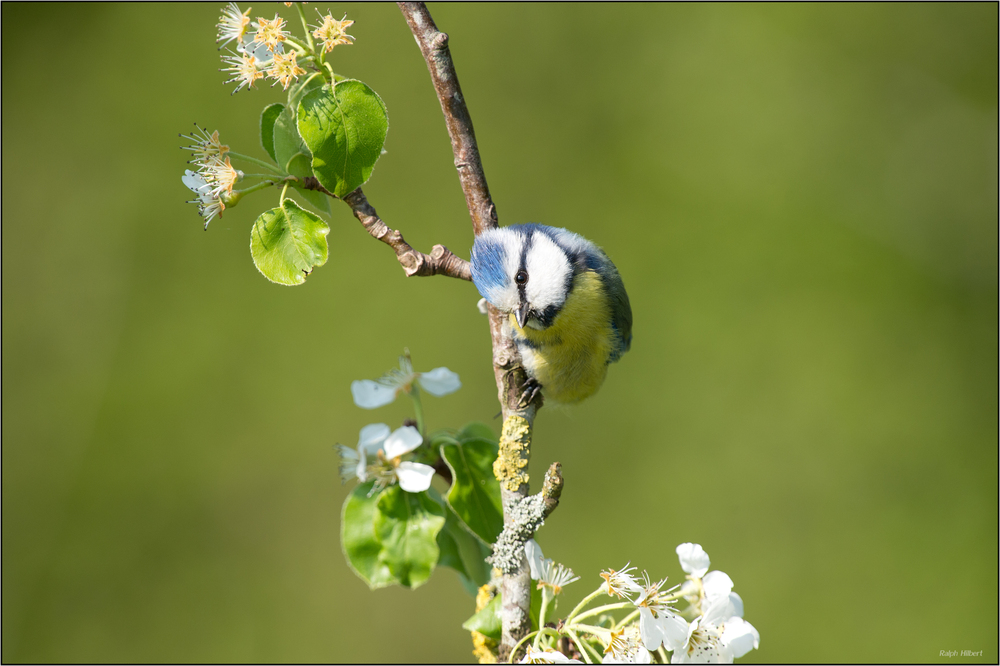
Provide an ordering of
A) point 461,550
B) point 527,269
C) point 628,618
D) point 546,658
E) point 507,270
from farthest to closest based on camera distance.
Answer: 1. point 527,269
2. point 507,270
3. point 461,550
4. point 628,618
5. point 546,658

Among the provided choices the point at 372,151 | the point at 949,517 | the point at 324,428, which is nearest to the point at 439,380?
the point at 372,151

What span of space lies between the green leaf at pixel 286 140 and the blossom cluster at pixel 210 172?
6 cm

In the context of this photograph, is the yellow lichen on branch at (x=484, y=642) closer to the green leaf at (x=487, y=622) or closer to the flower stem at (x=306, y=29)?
the green leaf at (x=487, y=622)

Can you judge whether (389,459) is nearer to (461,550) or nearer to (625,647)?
(461,550)

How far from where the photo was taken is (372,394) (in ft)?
3.96

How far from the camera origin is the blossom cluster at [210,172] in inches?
38.0

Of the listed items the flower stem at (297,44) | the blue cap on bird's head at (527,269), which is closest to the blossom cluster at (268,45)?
the flower stem at (297,44)

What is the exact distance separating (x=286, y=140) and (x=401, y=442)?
0.49 m

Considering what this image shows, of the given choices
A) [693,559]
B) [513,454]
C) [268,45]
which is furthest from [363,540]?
[268,45]

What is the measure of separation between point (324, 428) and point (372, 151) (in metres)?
2.34

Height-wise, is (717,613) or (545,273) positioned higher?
(545,273)

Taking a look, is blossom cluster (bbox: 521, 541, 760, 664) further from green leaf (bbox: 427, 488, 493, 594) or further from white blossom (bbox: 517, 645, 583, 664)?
green leaf (bbox: 427, 488, 493, 594)

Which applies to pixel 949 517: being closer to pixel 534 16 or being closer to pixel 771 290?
pixel 771 290

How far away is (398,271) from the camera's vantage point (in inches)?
126
